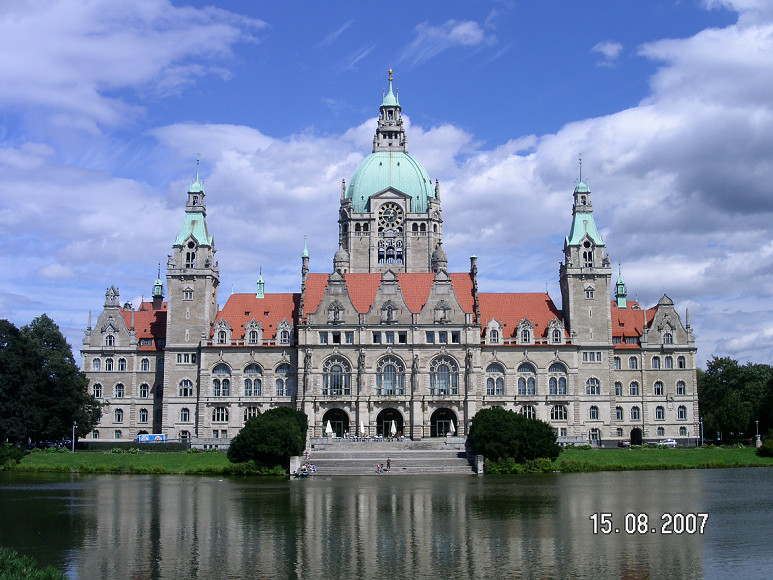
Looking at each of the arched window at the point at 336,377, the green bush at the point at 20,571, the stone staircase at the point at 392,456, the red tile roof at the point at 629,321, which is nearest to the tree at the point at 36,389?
the arched window at the point at 336,377

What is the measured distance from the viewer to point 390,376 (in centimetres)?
9394

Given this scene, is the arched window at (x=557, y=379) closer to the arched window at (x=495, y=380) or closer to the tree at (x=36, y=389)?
the arched window at (x=495, y=380)

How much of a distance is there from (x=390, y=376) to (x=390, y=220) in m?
23.1

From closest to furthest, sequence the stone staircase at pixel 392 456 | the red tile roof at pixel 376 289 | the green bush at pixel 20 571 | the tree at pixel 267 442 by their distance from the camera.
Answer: the green bush at pixel 20 571, the tree at pixel 267 442, the stone staircase at pixel 392 456, the red tile roof at pixel 376 289

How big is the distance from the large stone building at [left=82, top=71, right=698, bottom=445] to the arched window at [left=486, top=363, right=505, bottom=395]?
14 centimetres

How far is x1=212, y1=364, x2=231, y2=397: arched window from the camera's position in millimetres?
96812

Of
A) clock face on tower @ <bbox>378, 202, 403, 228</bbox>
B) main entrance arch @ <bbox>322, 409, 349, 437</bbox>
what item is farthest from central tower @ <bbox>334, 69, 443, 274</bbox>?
main entrance arch @ <bbox>322, 409, 349, 437</bbox>

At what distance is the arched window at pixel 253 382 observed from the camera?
3804 inches

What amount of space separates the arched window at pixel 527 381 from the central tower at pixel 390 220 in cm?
1849

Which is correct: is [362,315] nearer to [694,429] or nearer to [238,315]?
[238,315]

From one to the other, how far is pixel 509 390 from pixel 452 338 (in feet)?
26.4

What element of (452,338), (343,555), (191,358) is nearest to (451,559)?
(343,555)

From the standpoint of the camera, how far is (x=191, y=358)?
97.6 meters

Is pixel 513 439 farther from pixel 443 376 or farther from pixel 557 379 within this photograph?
pixel 557 379
